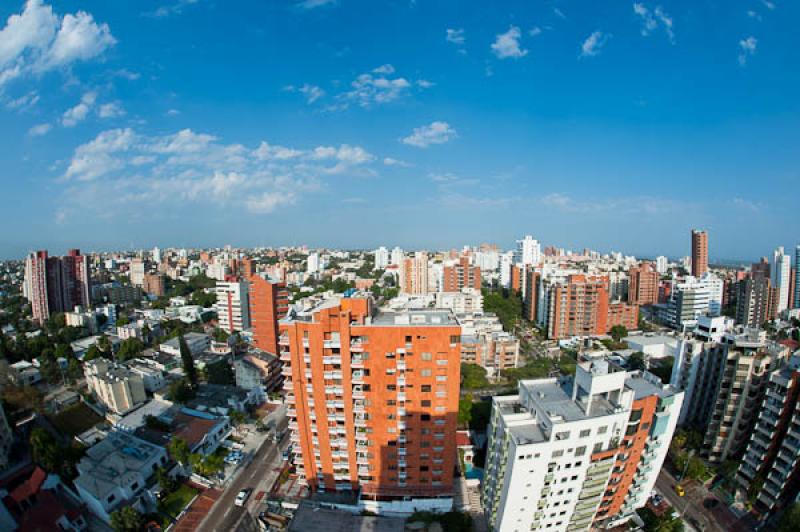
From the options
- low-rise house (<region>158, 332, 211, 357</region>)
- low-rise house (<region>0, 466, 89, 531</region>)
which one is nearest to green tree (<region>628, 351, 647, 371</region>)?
low-rise house (<region>0, 466, 89, 531</region>)

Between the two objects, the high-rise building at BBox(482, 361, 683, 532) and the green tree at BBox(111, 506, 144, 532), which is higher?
the high-rise building at BBox(482, 361, 683, 532)

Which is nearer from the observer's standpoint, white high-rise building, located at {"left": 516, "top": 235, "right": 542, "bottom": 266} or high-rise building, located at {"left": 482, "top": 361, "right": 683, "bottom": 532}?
high-rise building, located at {"left": 482, "top": 361, "right": 683, "bottom": 532}

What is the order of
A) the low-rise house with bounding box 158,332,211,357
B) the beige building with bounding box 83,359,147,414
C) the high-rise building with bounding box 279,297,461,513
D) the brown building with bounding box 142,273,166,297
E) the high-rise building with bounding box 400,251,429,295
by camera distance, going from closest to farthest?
the high-rise building with bounding box 279,297,461,513 → the beige building with bounding box 83,359,147,414 → the low-rise house with bounding box 158,332,211,357 → the high-rise building with bounding box 400,251,429,295 → the brown building with bounding box 142,273,166,297

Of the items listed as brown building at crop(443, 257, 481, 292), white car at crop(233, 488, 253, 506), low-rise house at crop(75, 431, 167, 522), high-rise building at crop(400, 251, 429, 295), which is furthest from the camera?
high-rise building at crop(400, 251, 429, 295)

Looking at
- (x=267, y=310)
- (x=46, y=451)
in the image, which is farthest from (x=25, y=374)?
(x=267, y=310)

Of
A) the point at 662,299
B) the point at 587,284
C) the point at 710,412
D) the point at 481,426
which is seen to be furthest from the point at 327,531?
the point at 662,299

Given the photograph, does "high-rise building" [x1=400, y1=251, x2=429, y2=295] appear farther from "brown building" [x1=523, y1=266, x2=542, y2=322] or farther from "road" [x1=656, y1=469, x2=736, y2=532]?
"road" [x1=656, y1=469, x2=736, y2=532]

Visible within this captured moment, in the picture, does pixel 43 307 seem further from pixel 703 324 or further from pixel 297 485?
pixel 703 324

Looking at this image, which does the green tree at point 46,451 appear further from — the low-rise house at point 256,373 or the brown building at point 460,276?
the brown building at point 460,276
